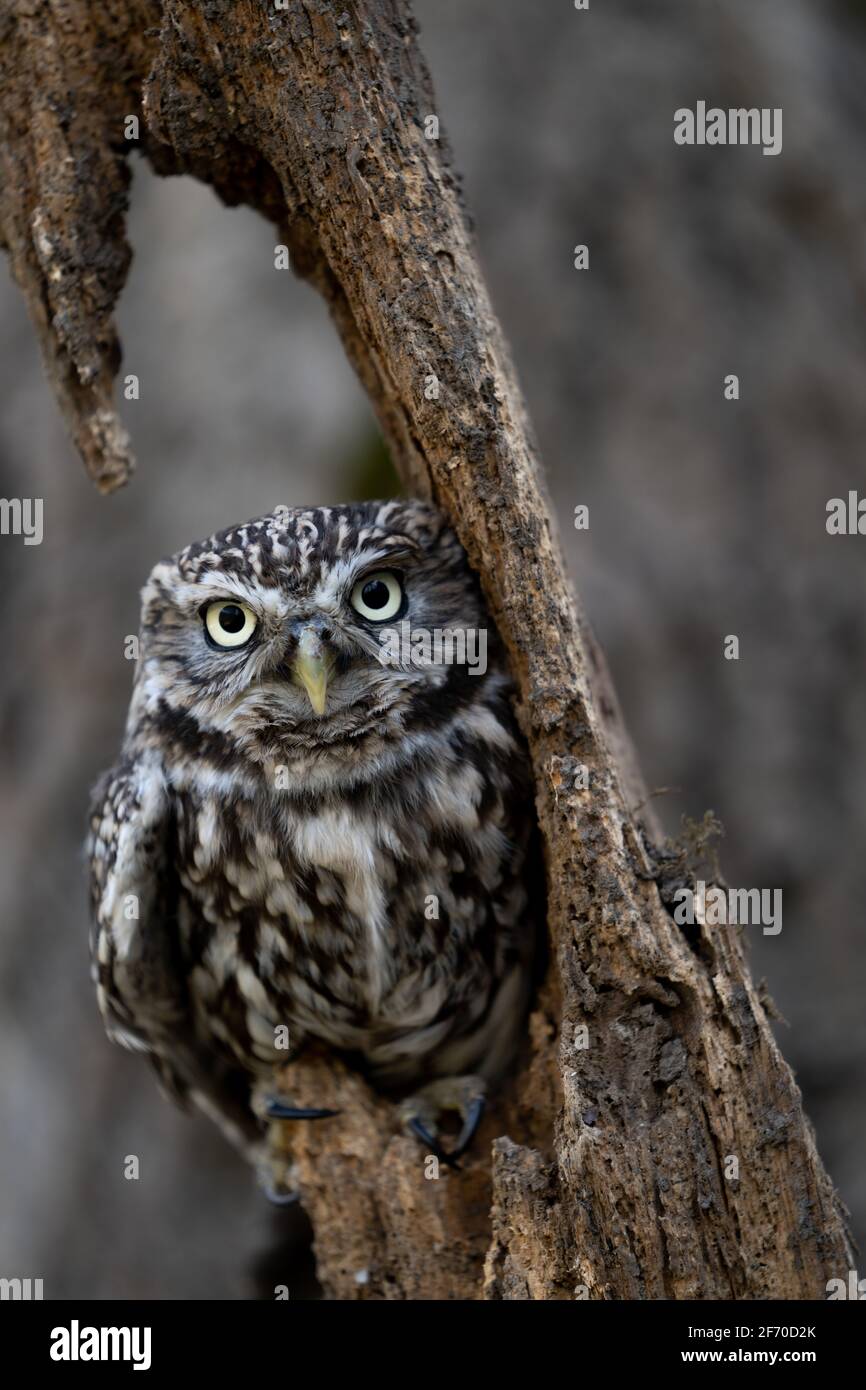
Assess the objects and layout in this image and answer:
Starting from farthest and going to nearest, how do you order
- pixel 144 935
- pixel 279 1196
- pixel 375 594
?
1. pixel 279 1196
2. pixel 144 935
3. pixel 375 594

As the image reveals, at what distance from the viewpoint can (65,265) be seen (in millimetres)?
3029

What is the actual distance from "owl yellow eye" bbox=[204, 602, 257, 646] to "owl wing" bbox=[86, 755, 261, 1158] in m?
0.43

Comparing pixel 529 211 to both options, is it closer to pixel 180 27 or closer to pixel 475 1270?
pixel 180 27

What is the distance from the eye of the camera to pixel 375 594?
9.59 ft

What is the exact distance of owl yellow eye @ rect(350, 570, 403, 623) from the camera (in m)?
2.90

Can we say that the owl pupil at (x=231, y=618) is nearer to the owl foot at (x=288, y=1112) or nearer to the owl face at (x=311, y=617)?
the owl face at (x=311, y=617)

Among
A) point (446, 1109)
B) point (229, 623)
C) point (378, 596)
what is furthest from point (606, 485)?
point (446, 1109)

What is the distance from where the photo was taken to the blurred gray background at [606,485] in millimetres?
5547

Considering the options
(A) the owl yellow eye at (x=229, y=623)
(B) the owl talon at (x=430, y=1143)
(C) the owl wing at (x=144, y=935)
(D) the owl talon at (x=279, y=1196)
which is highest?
(A) the owl yellow eye at (x=229, y=623)

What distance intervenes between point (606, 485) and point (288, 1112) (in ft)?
11.3

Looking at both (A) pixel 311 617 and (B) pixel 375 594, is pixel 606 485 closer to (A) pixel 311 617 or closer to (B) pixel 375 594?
(B) pixel 375 594

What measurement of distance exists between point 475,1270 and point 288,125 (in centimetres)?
279

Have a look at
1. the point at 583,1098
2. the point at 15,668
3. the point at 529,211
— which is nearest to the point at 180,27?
the point at 583,1098

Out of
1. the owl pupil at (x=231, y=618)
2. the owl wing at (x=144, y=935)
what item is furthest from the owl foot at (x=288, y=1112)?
the owl pupil at (x=231, y=618)
